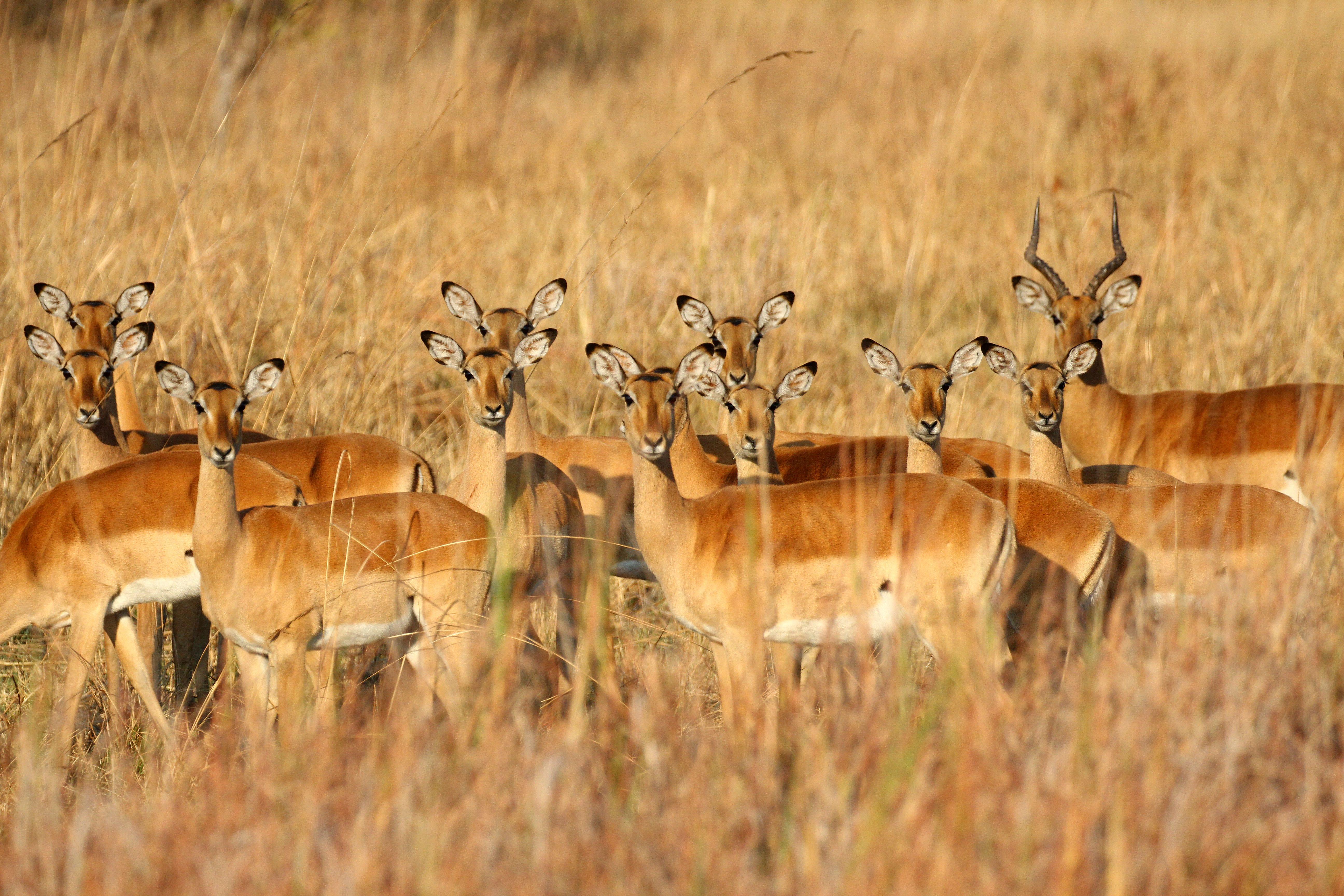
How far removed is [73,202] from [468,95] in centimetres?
580

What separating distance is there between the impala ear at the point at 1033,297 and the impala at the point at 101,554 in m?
4.09

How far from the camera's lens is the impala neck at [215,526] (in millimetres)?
4559

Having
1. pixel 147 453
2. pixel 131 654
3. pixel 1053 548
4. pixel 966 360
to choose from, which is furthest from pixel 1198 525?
pixel 147 453

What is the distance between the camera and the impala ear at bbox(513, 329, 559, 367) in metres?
5.60

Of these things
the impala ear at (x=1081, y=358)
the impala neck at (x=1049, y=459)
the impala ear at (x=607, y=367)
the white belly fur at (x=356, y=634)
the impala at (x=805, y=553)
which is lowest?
the white belly fur at (x=356, y=634)

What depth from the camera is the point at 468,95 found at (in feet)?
41.4

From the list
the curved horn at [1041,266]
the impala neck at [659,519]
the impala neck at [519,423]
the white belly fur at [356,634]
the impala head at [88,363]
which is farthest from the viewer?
the curved horn at [1041,266]

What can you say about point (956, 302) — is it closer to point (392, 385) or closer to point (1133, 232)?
point (1133, 232)

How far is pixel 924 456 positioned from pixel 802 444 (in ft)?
3.49

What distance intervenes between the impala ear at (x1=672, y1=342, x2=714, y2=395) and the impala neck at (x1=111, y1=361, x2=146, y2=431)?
2.50 m

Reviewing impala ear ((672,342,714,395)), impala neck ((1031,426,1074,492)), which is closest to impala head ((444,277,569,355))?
impala ear ((672,342,714,395))

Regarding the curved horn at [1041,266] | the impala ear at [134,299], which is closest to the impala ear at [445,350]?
the impala ear at [134,299]

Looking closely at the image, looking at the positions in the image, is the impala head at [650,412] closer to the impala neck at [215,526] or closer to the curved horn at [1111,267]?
the impala neck at [215,526]

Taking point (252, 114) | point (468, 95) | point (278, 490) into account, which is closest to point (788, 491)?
point (278, 490)
